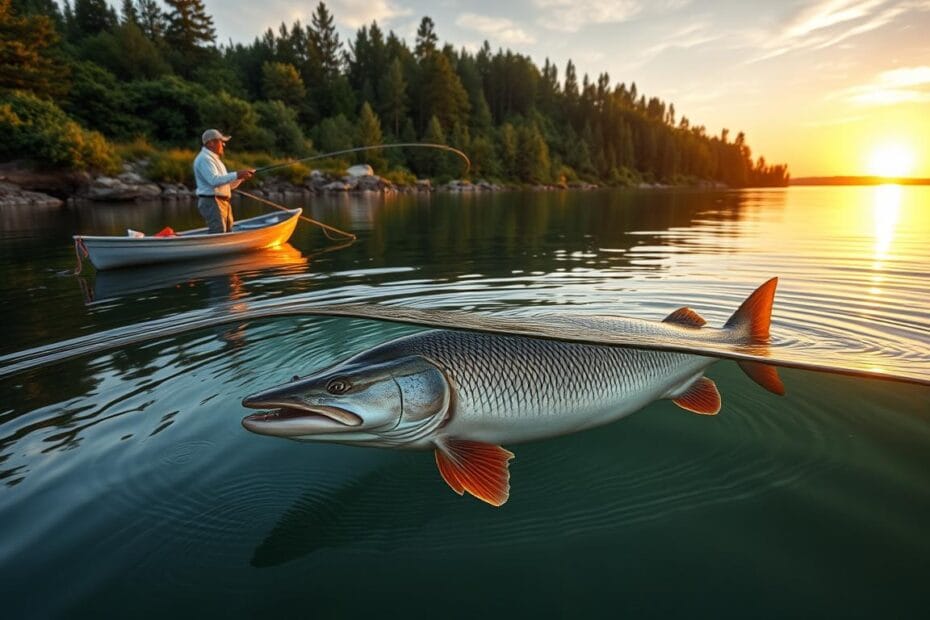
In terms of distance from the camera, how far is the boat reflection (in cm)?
890

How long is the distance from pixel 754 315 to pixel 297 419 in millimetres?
3684

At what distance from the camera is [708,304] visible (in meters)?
7.28

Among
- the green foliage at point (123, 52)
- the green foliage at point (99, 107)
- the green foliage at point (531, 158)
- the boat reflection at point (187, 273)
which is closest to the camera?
the boat reflection at point (187, 273)

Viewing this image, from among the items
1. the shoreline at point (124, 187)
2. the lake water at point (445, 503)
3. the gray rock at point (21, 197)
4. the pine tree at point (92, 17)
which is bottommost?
the lake water at point (445, 503)

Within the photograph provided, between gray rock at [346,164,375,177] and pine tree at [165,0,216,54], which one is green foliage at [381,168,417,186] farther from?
pine tree at [165,0,216,54]

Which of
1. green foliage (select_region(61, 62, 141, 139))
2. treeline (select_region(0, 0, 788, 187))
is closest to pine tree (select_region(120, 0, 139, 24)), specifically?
treeline (select_region(0, 0, 788, 187))

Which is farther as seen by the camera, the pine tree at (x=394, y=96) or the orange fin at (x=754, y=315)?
the pine tree at (x=394, y=96)

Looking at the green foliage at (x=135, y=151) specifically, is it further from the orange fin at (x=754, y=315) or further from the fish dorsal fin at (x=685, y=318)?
the orange fin at (x=754, y=315)

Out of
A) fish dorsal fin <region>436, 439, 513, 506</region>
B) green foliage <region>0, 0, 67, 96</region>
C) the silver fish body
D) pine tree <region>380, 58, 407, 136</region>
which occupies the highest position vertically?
pine tree <region>380, 58, 407, 136</region>

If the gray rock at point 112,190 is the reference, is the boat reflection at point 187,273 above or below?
below

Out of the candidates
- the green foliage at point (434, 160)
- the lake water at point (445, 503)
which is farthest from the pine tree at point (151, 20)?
the lake water at point (445, 503)

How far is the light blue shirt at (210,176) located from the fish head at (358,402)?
1121cm

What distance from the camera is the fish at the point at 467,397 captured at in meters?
2.50

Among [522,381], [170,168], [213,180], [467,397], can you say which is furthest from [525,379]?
[170,168]
